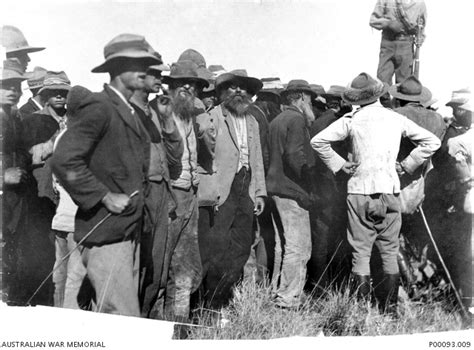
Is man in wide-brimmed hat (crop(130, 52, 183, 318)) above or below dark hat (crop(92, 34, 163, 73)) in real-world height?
below

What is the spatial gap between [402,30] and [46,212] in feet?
12.7

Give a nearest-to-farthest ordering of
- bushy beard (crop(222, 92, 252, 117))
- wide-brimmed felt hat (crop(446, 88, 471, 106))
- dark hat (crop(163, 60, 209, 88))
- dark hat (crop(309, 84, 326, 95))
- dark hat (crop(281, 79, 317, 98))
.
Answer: dark hat (crop(163, 60, 209, 88))
bushy beard (crop(222, 92, 252, 117))
wide-brimmed felt hat (crop(446, 88, 471, 106))
dark hat (crop(281, 79, 317, 98))
dark hat (crop(309, 84, 326, 95))

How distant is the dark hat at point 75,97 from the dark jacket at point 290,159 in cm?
191

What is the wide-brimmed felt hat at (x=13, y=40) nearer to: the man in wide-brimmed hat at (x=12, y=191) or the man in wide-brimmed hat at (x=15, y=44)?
the man in wide-brimmed hat at (x=15, y=44)

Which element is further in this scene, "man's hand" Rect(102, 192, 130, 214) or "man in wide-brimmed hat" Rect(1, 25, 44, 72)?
"man in wide-brimmed hat" Rect(1, 25, 44, 72)

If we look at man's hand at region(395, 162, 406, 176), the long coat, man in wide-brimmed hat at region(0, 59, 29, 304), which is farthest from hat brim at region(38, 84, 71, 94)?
man's hand at region(395, 162, 406, 176)

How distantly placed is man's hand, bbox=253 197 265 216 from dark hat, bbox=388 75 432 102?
60.6 inches

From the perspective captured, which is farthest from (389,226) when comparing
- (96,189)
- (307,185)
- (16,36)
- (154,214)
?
(16,36)

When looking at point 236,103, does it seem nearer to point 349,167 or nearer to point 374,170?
point 349,167

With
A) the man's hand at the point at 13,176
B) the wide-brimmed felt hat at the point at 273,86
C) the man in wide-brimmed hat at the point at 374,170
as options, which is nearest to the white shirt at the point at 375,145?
the man in wide-brimmed hat at the point at 374,170

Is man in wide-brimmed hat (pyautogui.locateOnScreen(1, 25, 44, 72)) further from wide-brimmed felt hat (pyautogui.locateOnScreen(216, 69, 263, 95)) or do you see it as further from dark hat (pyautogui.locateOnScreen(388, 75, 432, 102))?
dark hat (pyautogui.locateOnScreen(388, 75, 432, 102))

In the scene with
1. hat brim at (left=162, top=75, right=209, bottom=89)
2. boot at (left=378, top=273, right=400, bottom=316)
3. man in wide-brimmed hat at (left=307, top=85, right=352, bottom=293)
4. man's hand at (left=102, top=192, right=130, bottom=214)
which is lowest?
boot at (left=378, top=273, right=400, bottom=316)

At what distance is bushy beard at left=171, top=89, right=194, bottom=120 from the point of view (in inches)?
240

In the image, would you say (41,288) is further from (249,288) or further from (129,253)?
(249,288)
